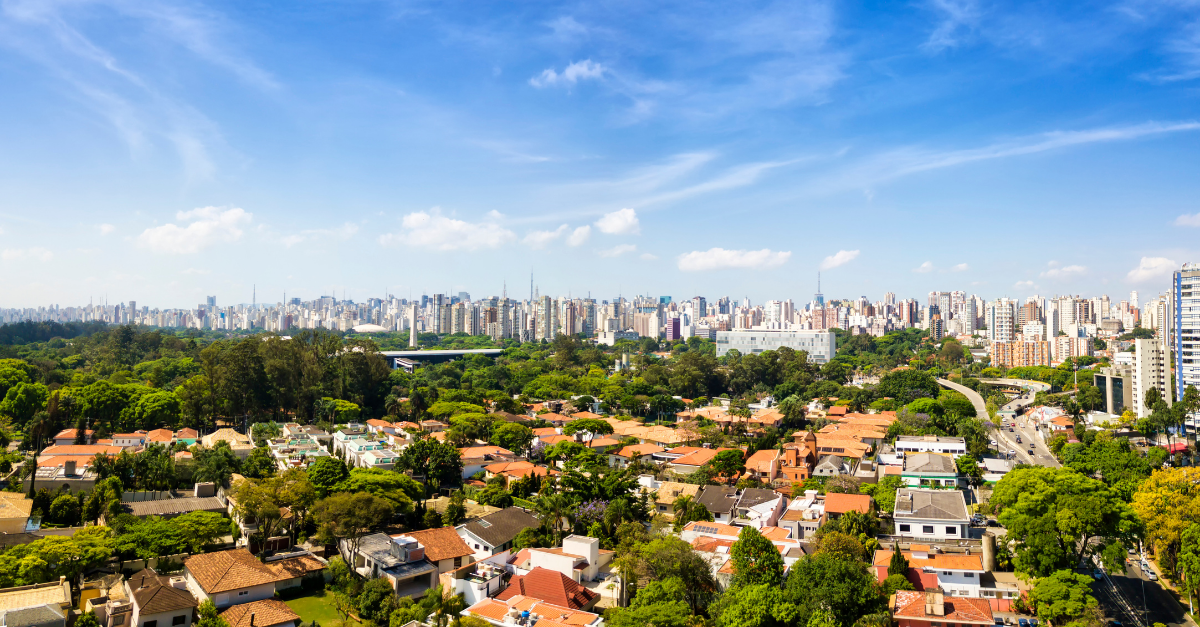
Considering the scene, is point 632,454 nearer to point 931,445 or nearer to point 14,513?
point 931,445

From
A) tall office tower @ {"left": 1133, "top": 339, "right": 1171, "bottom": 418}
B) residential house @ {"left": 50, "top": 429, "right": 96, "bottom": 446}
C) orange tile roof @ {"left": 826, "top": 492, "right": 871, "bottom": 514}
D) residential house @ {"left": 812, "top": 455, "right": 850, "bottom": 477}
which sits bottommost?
residential house @ {"left": 812, "top": 455, "right": 850, "bottom": 477}

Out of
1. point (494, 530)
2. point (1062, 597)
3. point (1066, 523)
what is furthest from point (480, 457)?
point (1062, 597)

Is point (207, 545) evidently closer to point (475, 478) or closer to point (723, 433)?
point (475, 478)

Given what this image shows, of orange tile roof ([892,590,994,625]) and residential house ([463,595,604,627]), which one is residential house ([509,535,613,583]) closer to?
residential house ([463,595,604,627])

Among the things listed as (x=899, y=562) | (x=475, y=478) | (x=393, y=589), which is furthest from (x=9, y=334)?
(x=899, y=562)

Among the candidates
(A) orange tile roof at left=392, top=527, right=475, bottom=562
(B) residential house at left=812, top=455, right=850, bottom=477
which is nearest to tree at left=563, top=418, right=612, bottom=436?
(B) residential house at left=812, top=455, right=850, bottom=477

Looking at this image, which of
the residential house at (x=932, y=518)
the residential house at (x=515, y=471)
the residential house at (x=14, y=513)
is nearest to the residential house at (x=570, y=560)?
the residential house at (x=515, y=471)
